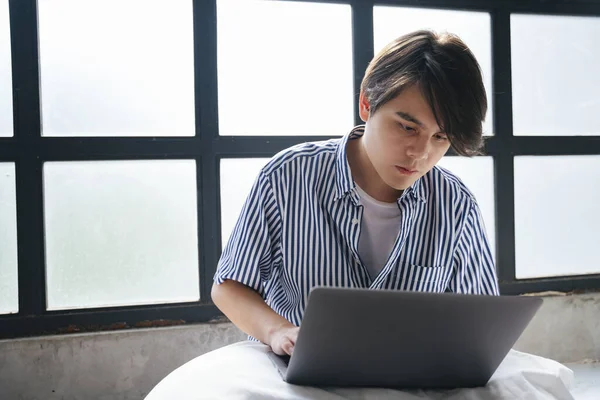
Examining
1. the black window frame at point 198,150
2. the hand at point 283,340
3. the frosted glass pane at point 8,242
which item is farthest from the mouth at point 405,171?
the frosted glass pane at point 8,242

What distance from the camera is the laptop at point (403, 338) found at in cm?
79

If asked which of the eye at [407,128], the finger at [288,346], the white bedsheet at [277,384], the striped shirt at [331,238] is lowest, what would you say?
the white bedsheet at [277,384]

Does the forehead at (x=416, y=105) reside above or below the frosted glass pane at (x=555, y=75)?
below

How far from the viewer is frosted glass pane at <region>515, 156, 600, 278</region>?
2641 millimetres

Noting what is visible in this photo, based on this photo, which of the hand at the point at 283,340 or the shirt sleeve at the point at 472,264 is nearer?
the hand at the point at 283,340

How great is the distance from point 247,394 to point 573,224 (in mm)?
→ 2301

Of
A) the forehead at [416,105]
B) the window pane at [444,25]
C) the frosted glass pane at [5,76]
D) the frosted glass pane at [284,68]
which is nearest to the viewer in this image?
the forehead at [416,105]

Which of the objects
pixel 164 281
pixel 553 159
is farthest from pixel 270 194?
pixel 553 159

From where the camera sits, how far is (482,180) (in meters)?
2.58

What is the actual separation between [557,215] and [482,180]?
1.40 feet

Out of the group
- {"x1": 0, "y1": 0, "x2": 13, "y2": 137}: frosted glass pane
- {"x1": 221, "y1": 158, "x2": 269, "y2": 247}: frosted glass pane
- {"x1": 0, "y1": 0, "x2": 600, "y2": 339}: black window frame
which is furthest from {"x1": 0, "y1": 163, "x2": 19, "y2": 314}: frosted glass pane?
{"x1": 221, "y1": 158, "x2": 269, "y2": 247}: frosted glass pane

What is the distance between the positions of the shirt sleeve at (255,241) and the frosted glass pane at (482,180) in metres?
1.40

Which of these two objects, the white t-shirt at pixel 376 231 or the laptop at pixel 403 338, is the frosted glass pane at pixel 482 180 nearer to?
the white t-shirt at pixel 376 231

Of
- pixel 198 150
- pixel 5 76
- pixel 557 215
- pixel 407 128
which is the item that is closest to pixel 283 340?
pixel 407 128
